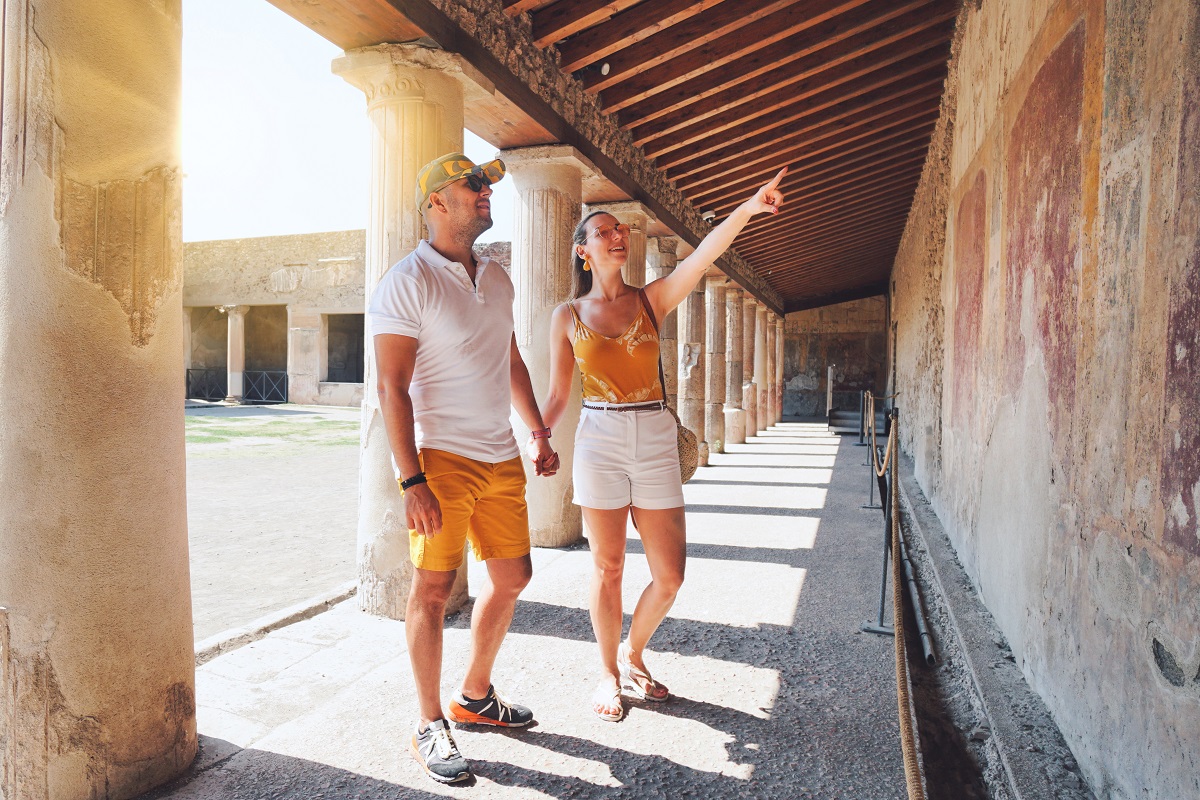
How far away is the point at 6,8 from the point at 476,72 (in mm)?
2479

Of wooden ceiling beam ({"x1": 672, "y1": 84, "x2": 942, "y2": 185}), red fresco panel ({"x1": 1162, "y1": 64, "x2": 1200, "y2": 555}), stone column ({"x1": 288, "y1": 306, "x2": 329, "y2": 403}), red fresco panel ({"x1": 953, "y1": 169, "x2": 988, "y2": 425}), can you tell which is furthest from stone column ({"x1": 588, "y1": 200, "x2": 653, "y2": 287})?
stone column ({"x1": 288, "y1": 306, "x2": 329, "y2": 403})

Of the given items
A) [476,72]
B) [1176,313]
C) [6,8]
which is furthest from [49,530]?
[476,72]

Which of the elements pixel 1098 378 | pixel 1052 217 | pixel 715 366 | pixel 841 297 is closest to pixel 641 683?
pixel 1098 378

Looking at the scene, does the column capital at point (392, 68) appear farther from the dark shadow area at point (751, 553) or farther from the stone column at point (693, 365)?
the stone column at point (693, 365)

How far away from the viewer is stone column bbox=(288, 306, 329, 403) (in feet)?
82.6

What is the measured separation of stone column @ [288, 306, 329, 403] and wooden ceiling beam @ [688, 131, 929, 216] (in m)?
18.1

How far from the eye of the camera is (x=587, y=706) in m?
2.97

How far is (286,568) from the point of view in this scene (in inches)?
209

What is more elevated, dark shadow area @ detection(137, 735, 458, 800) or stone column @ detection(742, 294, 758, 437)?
stone column @ detection(742, 294, 758, 437)

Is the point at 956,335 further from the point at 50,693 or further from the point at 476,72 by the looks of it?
the point at 50,693

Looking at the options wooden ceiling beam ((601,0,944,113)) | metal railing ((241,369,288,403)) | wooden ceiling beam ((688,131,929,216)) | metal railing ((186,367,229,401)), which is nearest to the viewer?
wooden ceiling beam ((601,0,944,113))

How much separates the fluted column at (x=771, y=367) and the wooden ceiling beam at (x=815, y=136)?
35.0ft

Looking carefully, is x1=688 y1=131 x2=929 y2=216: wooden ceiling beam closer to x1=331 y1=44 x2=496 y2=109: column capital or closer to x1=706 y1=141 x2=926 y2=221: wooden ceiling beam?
x1=706 y1=141 x2=926 y2=221: wooden ceiling beam

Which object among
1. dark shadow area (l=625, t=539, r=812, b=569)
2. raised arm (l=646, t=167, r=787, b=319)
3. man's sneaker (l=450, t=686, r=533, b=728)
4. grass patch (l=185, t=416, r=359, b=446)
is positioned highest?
raised arm (l=646, t=167, r=787, b=319)
